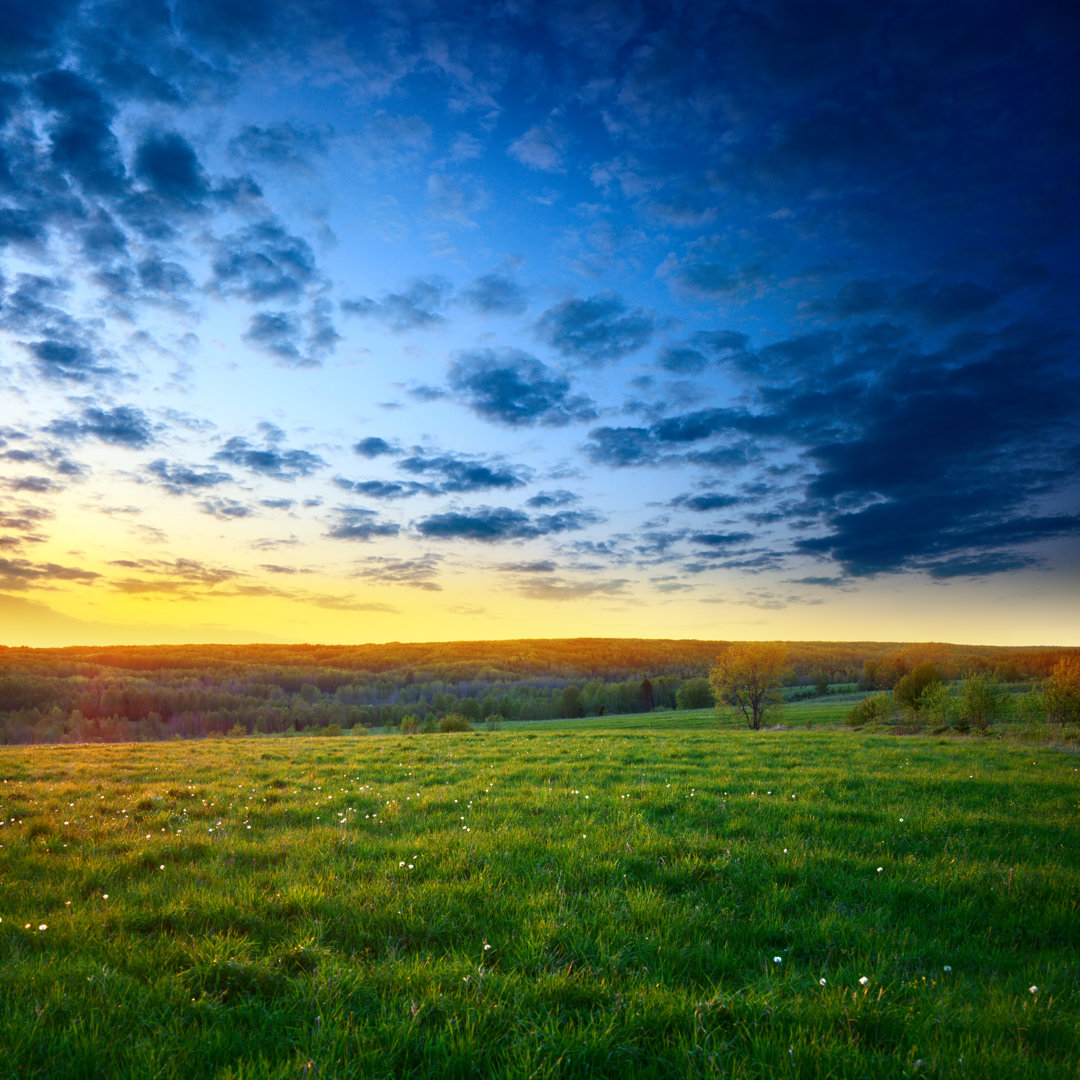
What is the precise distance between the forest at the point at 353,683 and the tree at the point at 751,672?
2247mm

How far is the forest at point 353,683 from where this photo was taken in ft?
302

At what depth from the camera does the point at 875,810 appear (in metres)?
9.84

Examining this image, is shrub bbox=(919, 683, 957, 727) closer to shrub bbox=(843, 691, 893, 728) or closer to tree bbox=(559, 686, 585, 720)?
shrub bbox=(843, 691, 893, 728)

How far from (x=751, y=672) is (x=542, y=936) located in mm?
62604

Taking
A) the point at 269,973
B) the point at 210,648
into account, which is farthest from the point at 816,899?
the point at 210,648

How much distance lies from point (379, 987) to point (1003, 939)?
19.5 ft

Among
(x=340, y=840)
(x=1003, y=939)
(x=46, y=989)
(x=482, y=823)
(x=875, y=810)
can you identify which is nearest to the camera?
(x=46, y=989)

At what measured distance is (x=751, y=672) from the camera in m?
62.1

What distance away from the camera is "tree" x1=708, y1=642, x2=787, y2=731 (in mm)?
61812

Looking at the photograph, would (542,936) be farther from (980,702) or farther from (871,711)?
(871,711)

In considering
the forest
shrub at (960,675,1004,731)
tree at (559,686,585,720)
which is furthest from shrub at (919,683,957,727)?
tree at (559,686,585,720)

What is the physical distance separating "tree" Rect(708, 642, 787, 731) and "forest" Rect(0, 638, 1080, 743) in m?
2.25

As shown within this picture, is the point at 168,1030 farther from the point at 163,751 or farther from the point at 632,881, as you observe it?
the point at 163,751

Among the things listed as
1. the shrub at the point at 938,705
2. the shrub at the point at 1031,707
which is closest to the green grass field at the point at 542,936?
the shrub at the point at 938,705
